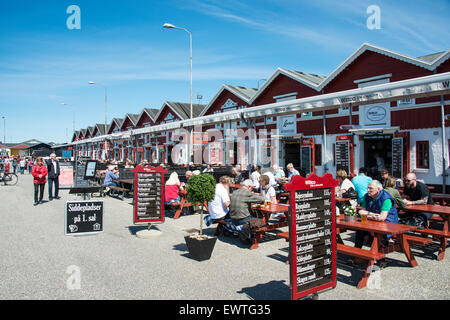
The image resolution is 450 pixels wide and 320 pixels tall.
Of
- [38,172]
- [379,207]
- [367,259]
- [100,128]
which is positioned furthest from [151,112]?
[367,259]

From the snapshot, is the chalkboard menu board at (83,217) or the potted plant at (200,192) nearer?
the potted plant at (200,192)

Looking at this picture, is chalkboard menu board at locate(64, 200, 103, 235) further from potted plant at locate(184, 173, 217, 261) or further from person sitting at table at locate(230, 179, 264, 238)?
person sitting at table at locate(230, 179, 264, 238)

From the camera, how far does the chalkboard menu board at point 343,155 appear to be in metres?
15.2

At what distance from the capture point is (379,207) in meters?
5.37

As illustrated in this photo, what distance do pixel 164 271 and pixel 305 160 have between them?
13435 mm

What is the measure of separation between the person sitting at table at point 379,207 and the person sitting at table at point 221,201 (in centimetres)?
270

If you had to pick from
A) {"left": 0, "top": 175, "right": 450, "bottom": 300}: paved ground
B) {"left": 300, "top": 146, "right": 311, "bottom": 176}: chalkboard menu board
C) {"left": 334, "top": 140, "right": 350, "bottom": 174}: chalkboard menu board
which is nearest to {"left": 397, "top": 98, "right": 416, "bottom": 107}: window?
{"left": 334, "top": 140, "right": 350, "bottom": 174}: chalkboard menu board

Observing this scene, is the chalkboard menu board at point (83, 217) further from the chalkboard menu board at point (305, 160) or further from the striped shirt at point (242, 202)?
the chalkboard menu board at point (305, 160)

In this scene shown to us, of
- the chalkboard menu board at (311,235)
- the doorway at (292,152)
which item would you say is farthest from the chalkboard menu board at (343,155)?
the chalkboard menu board at (311,235)

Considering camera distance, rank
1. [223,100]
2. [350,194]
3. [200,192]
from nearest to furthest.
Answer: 1. [200,192]
2. [350,194]
3. [223,100]

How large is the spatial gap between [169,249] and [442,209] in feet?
16.4

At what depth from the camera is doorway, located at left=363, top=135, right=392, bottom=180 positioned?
14.6 metres

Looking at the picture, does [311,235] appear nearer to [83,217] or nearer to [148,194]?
[148,194]
